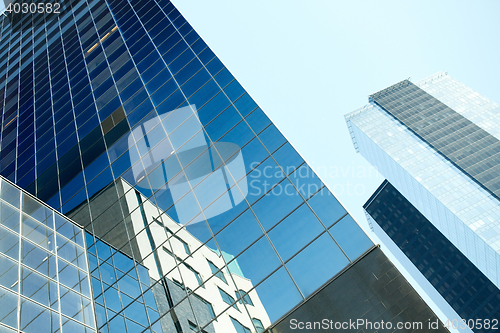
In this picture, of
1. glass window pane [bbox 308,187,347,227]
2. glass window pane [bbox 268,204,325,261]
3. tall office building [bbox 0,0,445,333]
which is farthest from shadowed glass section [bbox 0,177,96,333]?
glass window pane [bbox 308,187,347,227]

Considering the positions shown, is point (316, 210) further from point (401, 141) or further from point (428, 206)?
point (401, 141)

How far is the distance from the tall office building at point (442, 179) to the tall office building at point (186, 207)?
79574 mm

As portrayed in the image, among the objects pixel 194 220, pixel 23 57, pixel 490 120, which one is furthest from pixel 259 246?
pixel 490 120

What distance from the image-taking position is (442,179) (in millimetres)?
97250

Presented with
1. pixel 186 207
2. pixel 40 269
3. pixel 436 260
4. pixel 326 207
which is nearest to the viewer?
pixel 326 207

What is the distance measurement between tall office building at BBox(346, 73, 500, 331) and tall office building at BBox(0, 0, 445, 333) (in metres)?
79.6

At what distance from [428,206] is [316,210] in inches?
3759

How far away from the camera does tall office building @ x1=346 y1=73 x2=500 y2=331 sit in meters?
88.3

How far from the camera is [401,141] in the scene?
11412cm

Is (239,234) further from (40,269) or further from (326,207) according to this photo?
(40,269)

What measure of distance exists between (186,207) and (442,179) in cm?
9465

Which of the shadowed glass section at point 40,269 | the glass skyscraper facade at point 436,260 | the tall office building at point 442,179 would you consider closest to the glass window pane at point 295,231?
the shadowed glass section at point 40,269

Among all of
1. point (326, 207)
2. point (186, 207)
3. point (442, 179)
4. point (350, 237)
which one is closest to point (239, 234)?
point (186, 207)

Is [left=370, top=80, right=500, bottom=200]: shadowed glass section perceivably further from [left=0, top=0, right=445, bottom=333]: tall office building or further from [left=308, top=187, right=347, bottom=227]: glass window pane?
[left=308, top=187, right=347, bottom=227]: glass window pane
